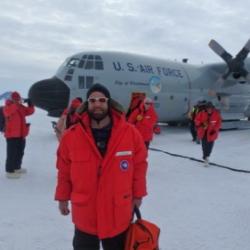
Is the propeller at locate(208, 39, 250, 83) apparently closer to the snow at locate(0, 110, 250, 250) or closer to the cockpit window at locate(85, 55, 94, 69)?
the cockpit window at locate(85, 55, 94, 69)

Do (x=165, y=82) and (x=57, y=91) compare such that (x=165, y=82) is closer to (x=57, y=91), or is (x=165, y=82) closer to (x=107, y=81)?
(x=107, y=81)

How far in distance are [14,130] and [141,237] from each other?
5.05 metres

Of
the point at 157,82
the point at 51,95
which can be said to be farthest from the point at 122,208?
the point at 157,82

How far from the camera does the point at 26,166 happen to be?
877cm

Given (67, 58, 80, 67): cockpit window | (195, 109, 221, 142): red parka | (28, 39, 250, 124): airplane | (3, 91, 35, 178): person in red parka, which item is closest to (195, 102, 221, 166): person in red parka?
(195, 109, 221, 142): red parka

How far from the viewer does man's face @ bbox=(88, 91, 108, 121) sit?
3.08m

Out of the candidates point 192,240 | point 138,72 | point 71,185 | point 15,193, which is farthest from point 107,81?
point 71,185

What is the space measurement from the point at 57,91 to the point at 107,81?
1901 mm

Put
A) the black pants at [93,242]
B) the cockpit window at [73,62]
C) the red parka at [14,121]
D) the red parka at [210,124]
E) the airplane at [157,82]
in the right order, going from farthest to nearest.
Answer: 1. the cockpit window at [73,62]
2. the airplane at [157,82]
3. the red parka at [210,124]
4. the red parka at [14,121]
5. the black pants at [93,242]

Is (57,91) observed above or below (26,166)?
above

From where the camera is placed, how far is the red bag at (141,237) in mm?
2887

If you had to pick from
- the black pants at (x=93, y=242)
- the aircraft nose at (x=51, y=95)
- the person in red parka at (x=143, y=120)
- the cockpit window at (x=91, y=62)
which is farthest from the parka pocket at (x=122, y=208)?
the cockpit window at (x=91, y=62)

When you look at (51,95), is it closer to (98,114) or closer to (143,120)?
(143,120)

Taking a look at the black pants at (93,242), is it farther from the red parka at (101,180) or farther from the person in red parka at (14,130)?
the person in red parka at (14,130)
